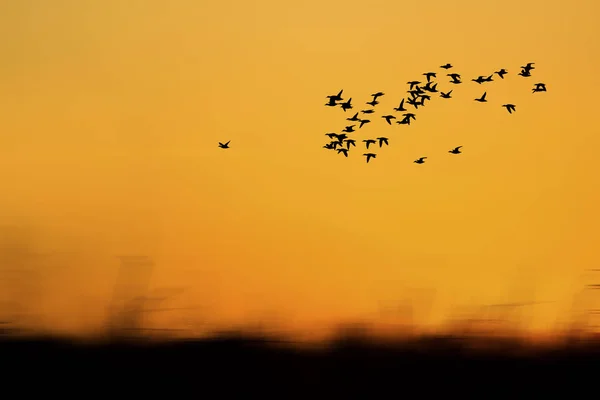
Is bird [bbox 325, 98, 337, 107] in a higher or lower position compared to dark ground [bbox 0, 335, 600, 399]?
higher

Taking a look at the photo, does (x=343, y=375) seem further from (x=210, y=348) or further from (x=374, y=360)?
(x=210, y=348)

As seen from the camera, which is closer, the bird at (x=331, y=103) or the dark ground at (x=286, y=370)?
the dark ground at (x=286, y=370)

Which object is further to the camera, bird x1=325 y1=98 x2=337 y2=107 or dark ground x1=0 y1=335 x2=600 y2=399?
bird x1=325 y1=98 x2=337 y2=107

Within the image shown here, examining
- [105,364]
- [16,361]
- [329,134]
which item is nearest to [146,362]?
[105,364]

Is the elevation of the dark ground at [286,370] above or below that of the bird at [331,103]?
below

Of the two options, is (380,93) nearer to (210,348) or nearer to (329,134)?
(329,134)

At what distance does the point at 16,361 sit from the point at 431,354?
679 centimetres

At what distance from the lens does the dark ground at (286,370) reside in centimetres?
2205

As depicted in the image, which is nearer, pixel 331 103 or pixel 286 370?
pixel 286 370

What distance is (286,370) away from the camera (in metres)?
22.8

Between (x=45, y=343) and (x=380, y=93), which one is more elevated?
(x=380, y=93)

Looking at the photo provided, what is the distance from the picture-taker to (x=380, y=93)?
3969cm

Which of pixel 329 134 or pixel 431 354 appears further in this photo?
pixel 329 134

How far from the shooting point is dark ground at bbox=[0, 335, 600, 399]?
22047 mm
